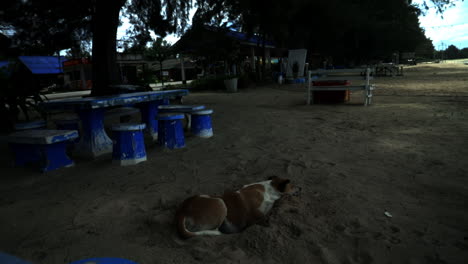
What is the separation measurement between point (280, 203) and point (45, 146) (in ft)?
9.40

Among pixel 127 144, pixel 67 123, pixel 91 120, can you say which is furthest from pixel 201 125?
pixel 67 123

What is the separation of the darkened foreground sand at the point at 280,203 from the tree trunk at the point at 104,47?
175 inches

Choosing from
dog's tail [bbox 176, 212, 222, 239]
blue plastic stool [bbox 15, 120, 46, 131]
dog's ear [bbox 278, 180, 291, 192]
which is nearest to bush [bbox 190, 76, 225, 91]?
blue plastic stool [bbox 15, 120, 46, 131]

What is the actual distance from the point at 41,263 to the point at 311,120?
5191 mm

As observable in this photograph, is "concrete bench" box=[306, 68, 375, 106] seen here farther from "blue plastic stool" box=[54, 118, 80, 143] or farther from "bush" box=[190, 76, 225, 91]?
"bush" box=[190, 76, 225, 91]

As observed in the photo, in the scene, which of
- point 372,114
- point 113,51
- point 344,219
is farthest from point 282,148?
point 113,51

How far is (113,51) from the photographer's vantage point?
8.23 m

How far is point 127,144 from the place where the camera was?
358 cm

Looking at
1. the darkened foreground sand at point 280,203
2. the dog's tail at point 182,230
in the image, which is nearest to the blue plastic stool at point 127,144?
the darkened foreground sand at point 280,203

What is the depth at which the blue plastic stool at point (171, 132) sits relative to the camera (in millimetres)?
4138

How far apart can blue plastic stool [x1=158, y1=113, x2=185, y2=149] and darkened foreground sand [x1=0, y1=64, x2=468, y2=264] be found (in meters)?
0.23

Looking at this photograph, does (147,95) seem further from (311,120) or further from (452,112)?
(452,112)

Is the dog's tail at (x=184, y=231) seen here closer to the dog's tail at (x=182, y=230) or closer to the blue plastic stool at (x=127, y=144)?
the dog's tail at (x=182, y=230)

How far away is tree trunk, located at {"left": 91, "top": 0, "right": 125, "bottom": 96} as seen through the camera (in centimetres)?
781
